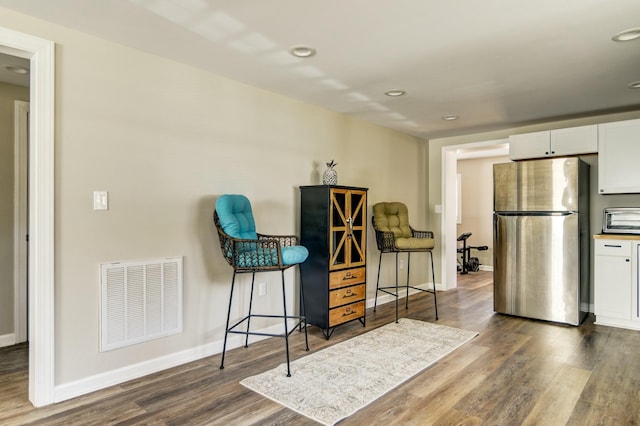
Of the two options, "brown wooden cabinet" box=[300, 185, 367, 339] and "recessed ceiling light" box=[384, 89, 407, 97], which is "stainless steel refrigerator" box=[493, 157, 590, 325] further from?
"brown wooden cabinet" box=[300, 185, 367, 339]

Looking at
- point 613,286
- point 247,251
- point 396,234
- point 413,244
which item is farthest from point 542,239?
point 247,251

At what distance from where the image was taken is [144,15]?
7.29 ft

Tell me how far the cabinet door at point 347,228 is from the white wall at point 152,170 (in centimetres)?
50

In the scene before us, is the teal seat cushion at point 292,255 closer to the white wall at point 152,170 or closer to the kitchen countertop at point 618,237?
the white wall at point 152,170

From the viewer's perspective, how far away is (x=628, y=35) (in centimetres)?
242

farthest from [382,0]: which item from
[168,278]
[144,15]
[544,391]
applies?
[544,391]

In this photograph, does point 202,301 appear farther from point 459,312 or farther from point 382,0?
point 459,312

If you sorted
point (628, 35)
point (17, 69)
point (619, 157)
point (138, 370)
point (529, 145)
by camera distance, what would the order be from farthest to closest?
1. point (529, 145)
2. point (619, 157)
3. point (17, 69)
4. point (138, 370)
5. point (628, 35)

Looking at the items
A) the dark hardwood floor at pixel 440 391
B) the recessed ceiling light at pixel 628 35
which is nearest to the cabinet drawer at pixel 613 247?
the dark hardwood floor at pixel 440 391

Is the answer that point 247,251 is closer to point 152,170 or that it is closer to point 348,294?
point 152,170

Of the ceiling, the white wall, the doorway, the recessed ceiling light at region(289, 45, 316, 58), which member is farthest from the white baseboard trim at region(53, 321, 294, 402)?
the doorway

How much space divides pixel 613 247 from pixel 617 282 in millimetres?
351

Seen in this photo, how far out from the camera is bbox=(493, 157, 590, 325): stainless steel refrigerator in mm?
3977

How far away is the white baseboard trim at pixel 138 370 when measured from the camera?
2.41 metres
